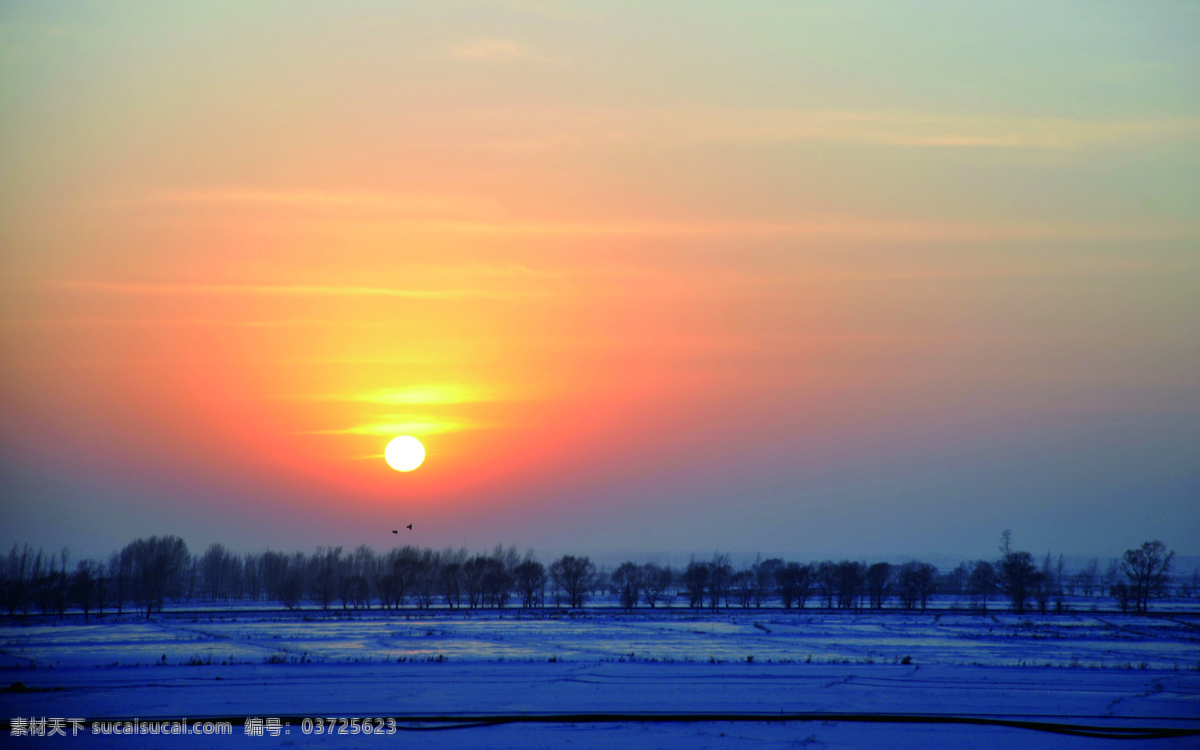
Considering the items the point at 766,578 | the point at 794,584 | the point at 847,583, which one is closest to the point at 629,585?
the point at 794,584

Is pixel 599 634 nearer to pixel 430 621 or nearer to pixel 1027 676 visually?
pixel 430 621

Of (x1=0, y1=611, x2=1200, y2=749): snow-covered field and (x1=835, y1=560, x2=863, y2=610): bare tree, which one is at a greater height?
(x1=0, y1=611, x2=1200, y2=749): snow-covered field

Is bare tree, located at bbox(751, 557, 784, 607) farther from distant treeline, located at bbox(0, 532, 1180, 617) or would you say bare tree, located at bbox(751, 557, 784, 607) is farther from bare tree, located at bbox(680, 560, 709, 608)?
bare tree, located at bbox(680, 560, 709, 608)

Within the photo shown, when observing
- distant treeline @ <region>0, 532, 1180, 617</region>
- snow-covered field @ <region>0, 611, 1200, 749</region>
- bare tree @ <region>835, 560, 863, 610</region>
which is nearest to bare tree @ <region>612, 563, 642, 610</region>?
distant treeline @ <region>0, 532, 1180, 617</region>

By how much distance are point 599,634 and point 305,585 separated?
336ft

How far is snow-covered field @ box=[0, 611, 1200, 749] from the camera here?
72.3 ft

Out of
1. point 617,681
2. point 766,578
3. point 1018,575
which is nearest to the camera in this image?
point 617,681

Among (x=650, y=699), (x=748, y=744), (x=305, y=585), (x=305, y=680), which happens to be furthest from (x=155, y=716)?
(x=305, y=585)

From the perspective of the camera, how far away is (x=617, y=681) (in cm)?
2970

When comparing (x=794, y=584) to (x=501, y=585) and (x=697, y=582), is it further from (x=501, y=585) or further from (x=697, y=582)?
(x=501, y=585)

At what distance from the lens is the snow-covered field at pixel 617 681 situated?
72.3 feet

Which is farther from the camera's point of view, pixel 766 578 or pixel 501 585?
pixel 766 578

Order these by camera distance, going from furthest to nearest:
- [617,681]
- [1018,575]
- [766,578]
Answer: [766,578] < [1018,575] < [617,681]

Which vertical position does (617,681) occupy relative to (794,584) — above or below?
above
